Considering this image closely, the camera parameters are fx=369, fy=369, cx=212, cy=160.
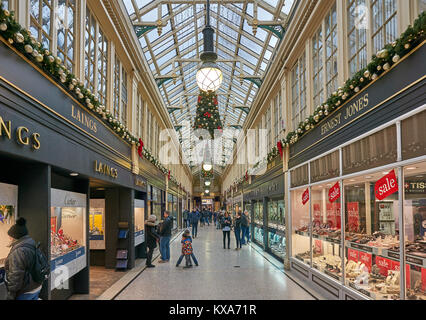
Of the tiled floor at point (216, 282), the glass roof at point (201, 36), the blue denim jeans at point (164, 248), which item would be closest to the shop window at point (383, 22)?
the tiled floor at point (216, 282)

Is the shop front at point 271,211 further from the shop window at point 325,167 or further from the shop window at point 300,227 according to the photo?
the shop window at point 325,167

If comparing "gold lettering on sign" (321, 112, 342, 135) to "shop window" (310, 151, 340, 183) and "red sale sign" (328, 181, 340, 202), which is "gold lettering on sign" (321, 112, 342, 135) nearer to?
"shop window" (310, 151, 340, 183)

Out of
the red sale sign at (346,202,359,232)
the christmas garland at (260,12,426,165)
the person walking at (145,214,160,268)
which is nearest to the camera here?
the christmas garland at (260,12,426,165)

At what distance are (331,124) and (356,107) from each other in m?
1.14

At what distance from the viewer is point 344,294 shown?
5.57 m

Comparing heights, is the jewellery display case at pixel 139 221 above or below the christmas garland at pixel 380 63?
below

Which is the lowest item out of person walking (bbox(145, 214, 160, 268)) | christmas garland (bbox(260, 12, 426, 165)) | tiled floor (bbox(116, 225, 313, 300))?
tiled floor (bbox(116, 225, 313, 300))

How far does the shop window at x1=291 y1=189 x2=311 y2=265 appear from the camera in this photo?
8.08 meters

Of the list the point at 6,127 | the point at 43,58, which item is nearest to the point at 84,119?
the point at 43,58

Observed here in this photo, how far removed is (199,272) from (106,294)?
9.41ft

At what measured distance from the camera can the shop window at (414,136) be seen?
11.7ft

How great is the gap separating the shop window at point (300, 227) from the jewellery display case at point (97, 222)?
4.87 metres

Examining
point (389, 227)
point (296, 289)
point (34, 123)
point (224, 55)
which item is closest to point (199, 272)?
point (296, 289)

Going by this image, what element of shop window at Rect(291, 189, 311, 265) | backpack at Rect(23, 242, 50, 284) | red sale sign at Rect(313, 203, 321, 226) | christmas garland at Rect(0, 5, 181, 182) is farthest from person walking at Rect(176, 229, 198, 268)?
backpack at Rect(23, 242, 50, 284)
